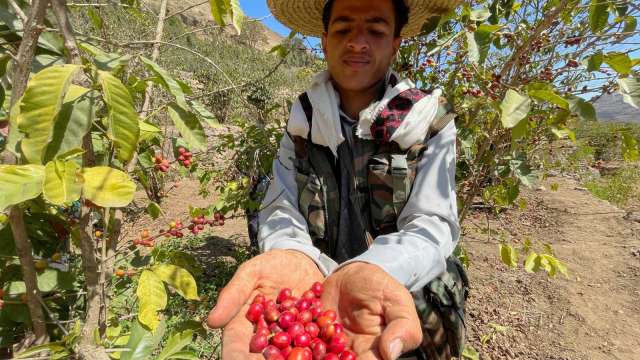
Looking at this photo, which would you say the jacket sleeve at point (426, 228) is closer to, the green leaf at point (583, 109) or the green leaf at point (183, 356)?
the green leaf at point (583, 109)

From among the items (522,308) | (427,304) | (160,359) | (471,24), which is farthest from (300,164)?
(522,308)

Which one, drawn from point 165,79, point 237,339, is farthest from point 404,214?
point 165,79

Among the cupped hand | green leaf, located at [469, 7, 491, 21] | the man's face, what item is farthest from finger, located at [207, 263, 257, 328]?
green leaf, located at [469, 7, 491, 21]

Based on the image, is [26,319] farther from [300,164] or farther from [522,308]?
[522,308]

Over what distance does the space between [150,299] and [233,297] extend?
0.84 feet

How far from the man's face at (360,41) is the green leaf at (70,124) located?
3.19ft

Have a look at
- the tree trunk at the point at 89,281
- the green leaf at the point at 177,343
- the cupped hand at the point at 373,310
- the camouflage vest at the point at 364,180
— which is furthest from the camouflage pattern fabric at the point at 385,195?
the tree trunk at the point at 89,281

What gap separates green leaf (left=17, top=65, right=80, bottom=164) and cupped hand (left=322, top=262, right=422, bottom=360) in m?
0.89

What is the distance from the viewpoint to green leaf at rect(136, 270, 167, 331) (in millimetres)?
1072

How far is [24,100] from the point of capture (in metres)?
0.71

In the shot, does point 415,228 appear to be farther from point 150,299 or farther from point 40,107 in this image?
point 40,107

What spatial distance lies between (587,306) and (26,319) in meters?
4.03

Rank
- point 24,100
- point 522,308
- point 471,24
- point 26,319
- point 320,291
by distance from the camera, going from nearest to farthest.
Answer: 1. point 24,100
2. point 26,319
3. point 320,291
4. point 471,24
5. point 522,308

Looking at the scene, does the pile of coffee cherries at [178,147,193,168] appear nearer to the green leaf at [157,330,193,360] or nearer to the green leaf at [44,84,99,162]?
the green leaf at [157,330,193,360]
